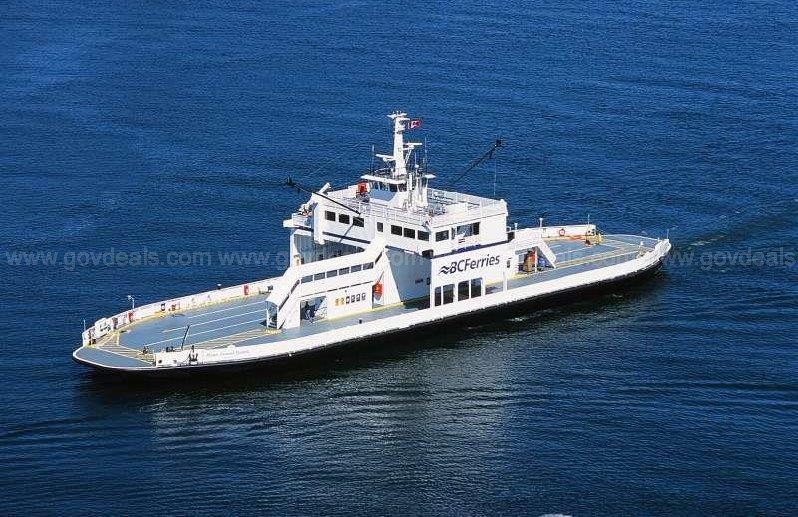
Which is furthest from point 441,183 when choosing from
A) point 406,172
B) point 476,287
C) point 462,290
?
point 462,290

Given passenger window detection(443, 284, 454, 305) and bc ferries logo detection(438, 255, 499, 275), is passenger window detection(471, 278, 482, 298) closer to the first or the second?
bc ferries logo detection(438, 255, 499, 275)

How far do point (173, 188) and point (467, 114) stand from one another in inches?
1345

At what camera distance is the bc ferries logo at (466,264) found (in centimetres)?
9335

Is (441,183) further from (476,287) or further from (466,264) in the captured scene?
(466,264)

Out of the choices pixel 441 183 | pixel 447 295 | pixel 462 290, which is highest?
pixel 441 183

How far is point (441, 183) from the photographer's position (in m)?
119

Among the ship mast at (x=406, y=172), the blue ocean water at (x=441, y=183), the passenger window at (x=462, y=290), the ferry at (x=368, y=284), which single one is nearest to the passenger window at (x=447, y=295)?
the ferry at (x=368, y=284)

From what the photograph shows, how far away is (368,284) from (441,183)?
28.1 meters

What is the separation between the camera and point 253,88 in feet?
480

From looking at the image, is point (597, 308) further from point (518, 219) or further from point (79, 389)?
point (79, 389)

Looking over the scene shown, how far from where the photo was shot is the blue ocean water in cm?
7219

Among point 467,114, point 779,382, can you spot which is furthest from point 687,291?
point 467,114

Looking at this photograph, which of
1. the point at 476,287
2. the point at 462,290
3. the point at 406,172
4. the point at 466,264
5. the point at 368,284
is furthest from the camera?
the point at 476,287

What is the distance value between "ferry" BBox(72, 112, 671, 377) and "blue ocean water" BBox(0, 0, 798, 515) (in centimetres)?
178
